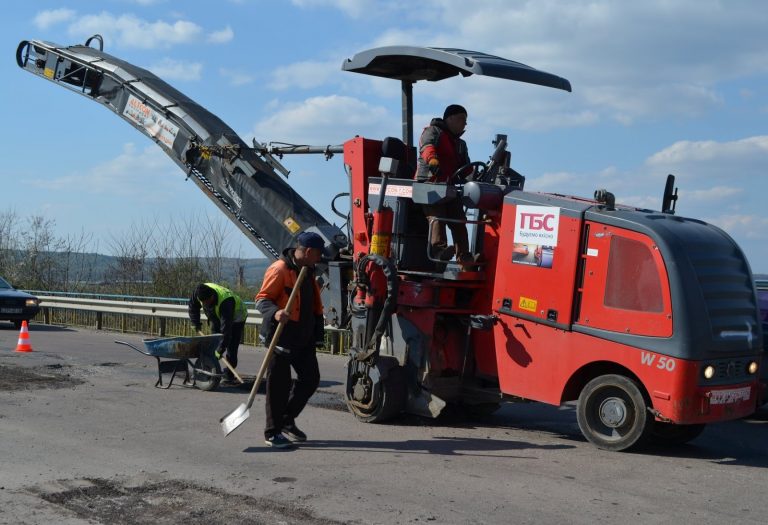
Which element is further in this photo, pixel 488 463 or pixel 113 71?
pixel 113 71

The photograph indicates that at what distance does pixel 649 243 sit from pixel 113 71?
31.2 ft

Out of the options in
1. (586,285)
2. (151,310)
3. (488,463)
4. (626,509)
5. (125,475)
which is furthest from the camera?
(151,310)

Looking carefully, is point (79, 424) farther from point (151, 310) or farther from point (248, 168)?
point (151, 310)

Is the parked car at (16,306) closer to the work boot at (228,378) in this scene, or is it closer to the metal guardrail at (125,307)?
the metal guardrail at (125,307)

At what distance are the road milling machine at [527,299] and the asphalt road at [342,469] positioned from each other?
18.1 inches

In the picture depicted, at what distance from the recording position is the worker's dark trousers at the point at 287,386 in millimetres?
7863

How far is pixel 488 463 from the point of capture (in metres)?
7.37

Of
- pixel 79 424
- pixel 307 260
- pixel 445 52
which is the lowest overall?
pixel 79 424

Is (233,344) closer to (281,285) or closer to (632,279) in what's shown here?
(281,285)

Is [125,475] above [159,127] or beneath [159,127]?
beneath

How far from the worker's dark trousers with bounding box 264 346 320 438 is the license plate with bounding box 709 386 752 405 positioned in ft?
11.1

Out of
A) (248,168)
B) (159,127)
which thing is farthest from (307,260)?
(159,127)

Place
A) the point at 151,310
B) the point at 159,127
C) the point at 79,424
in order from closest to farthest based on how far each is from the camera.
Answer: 1. the point at 79,424
2. the point at 159,127
3. the point at 151,310

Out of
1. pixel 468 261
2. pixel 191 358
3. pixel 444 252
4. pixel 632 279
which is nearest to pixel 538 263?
pixel 468 261
